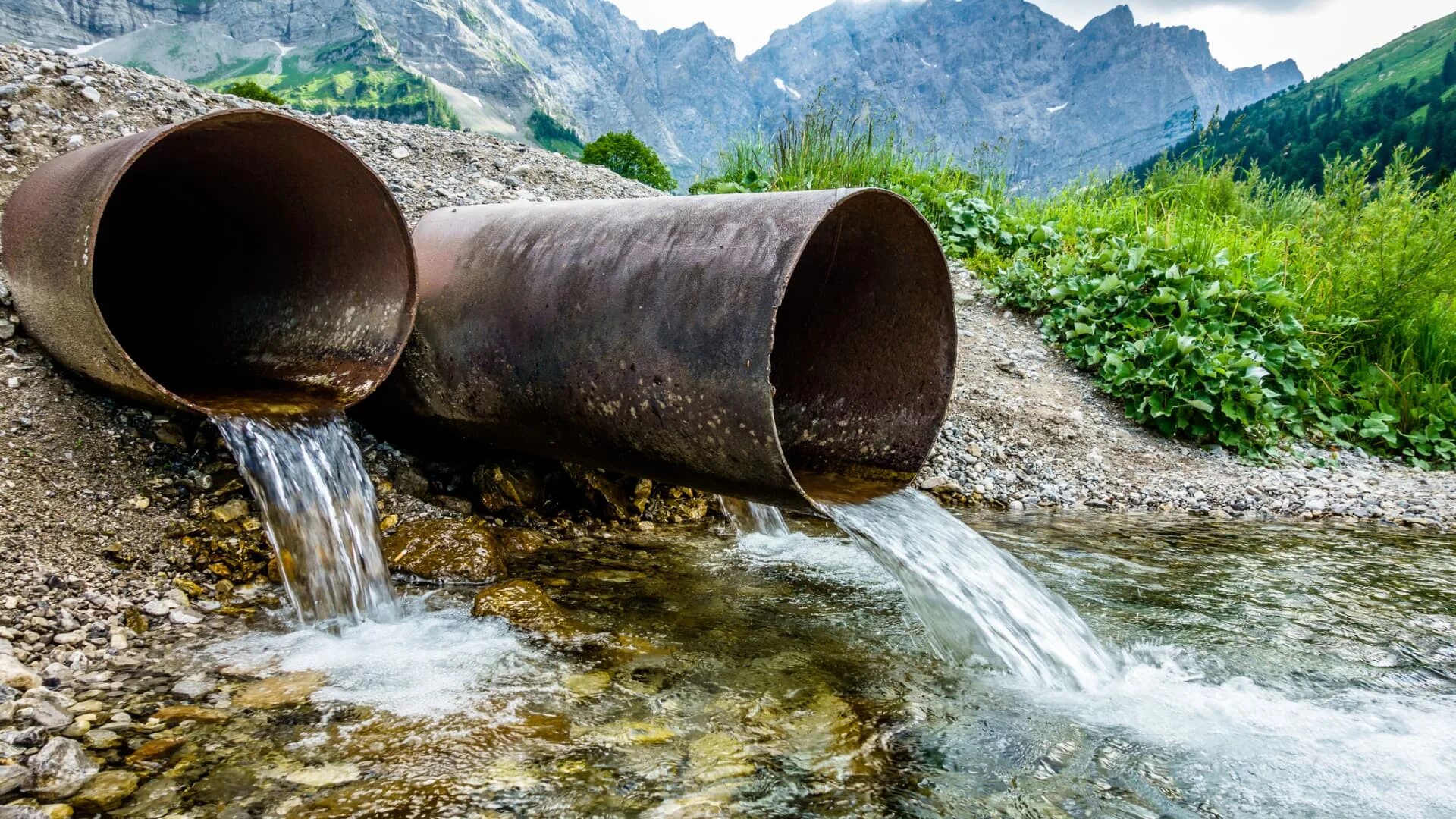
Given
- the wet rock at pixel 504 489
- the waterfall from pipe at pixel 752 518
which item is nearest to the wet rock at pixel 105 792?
the wet rock at pixel 504 489

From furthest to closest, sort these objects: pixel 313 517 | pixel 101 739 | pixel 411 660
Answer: pixel 313 517
pixel 411 660
pixel 101 739

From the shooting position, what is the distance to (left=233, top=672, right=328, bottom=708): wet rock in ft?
7.79

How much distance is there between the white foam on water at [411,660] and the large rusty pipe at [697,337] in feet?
2.61

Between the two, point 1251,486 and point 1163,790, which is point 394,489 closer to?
point 1163,790

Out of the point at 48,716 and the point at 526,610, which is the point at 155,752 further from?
the point at 526,610

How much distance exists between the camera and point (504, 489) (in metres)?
4.21

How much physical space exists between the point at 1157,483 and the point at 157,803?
5387mm

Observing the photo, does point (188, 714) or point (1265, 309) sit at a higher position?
point (188, 714)

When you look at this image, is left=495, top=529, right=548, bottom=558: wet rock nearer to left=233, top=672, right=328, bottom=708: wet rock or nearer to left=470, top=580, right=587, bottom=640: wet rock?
left=470, top=580, right=587, bottom=640: wet rock

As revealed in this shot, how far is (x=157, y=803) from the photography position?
1.87m

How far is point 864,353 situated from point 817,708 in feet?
5.39

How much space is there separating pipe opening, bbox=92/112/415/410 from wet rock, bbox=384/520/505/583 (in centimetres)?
63

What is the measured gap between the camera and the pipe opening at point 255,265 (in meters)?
3.65

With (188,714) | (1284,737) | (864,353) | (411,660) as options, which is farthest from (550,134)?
(1284,737)
